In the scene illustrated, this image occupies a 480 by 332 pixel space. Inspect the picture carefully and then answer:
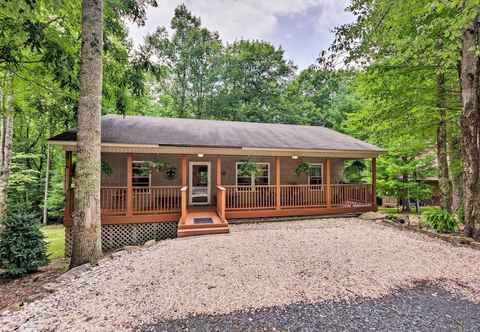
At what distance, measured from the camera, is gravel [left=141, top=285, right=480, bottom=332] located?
2877 mm

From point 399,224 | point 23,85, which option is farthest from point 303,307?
point 23,85

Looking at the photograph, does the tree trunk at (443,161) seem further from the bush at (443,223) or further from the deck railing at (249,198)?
the deck railing at (249,198)

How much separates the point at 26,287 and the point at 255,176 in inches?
328

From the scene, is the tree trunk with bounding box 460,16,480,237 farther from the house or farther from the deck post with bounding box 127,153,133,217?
the deck post with bounding box 127,153,133,217

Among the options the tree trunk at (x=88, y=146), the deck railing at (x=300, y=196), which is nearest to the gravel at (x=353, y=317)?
the tree trunk at (x=88, y=146)

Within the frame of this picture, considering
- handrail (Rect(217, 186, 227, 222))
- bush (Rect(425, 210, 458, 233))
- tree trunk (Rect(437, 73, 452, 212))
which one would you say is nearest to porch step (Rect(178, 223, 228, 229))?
handrail (Rect(217, 186, 227, 222))

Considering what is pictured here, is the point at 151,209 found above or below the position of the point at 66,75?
below

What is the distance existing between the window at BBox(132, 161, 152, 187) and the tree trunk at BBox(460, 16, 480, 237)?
10830 mm

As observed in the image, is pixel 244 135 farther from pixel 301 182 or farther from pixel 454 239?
pixel 454 239

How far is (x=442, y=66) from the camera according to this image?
22.1 feet

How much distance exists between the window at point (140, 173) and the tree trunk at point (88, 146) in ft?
13.9

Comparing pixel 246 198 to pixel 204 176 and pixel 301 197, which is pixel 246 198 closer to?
pixel 301 197

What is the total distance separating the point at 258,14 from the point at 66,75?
1355 cm

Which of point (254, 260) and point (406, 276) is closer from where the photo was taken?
point (406, 276)
